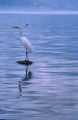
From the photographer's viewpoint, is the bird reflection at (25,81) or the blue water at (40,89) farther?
the bird reflection at (25,81)

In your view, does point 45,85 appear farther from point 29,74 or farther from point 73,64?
point 73,64

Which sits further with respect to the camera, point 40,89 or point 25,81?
point 25,81

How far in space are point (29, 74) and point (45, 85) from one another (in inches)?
107

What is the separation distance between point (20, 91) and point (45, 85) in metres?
1.38

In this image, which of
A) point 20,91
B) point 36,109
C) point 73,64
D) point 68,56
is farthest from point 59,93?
point 68,56

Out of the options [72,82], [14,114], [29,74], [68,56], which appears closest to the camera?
[14,114]

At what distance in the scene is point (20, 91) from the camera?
1586 centimetres

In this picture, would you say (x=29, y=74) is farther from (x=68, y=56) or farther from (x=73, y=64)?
(x=68, y=56)

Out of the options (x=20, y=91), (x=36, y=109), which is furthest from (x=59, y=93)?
(x=36, y=109)

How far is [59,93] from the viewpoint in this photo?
15.5 metres

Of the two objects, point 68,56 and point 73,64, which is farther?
point 68,56

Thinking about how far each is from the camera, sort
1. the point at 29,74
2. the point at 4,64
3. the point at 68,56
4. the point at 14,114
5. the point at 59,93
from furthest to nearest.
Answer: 1. the point at 68,56
2. the point at 4,64
3. the point at 29,74
4. the point at 59,93
5. the point at 14,114

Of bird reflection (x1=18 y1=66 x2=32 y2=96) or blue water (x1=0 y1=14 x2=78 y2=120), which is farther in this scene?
bird reflection (x1=18 y1=66 x2=32 y2=96)

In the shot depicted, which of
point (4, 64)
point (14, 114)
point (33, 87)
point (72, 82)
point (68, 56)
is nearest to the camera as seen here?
point (14, 114)
